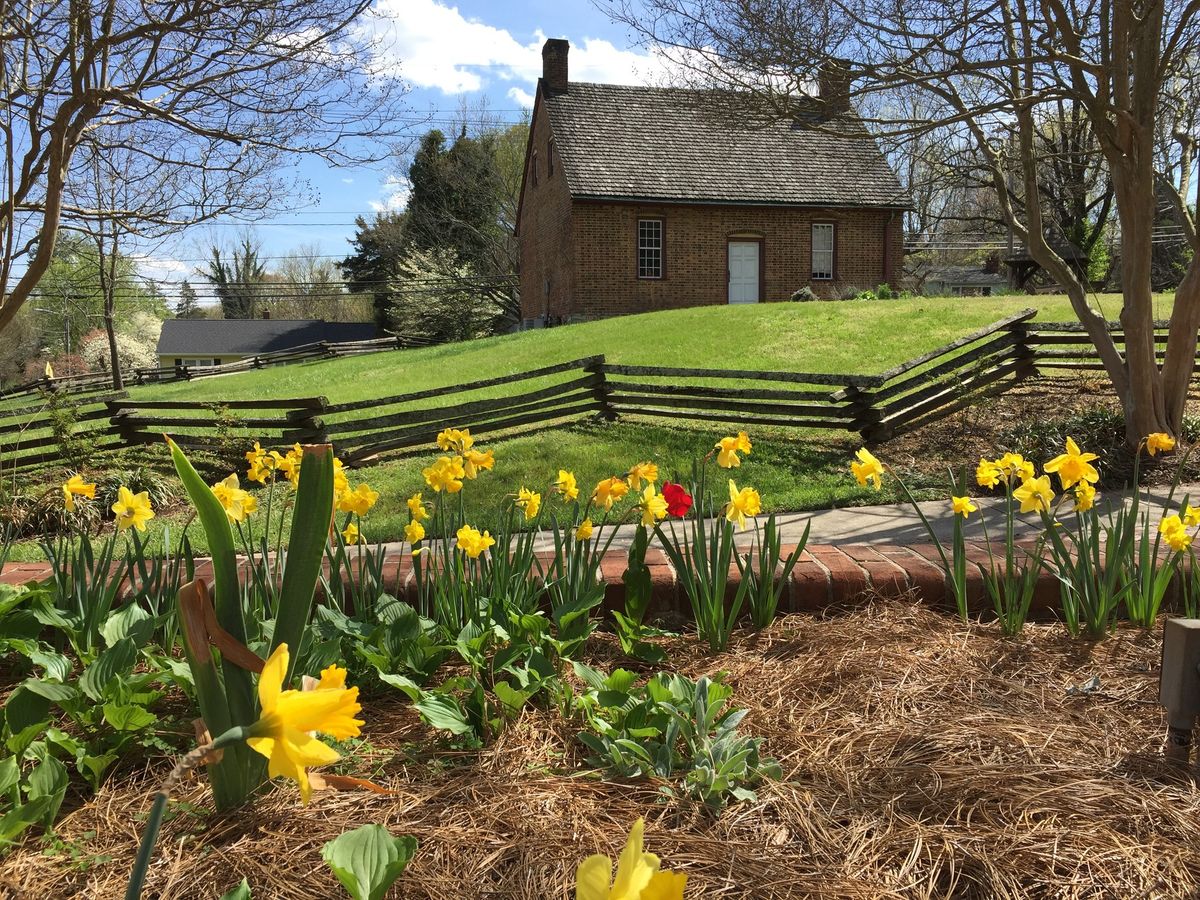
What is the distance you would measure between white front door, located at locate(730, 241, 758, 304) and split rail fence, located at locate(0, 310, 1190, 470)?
1433cm

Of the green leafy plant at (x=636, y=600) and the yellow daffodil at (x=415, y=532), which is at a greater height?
the yellow daffodil at (x=415, y=532)

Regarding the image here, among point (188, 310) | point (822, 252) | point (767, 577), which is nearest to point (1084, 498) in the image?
point (767, 577)

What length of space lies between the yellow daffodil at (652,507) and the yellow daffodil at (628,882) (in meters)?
1.82

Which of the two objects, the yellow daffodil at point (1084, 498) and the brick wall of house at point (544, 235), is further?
the brick wall of house at point (544, 235)

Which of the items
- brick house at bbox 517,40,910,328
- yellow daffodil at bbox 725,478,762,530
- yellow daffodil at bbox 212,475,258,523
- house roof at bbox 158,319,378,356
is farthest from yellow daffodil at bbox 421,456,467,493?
house roof at bbox 158,319,378,356

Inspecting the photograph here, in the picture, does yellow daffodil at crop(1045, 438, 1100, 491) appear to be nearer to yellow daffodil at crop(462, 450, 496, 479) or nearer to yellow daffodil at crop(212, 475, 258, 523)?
yellow daffodil at crop(462, 450, 496, 479)

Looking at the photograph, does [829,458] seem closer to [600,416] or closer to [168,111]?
[600,416]

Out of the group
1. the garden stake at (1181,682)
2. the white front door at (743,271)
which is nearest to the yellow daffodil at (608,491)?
the garden stake at (1181,682)

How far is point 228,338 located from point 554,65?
128 feet

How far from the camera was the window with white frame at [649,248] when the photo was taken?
24.2 m

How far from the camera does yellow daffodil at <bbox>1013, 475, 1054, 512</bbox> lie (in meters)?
2.57

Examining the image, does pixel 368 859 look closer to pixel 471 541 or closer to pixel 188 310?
pixel 471 541

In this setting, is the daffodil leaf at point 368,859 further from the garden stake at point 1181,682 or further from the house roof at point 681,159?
the house roof at point 681,159

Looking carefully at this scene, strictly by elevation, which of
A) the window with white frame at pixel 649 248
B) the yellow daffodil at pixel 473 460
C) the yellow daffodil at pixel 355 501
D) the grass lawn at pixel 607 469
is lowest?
the grass lawn at pixel 607 469
